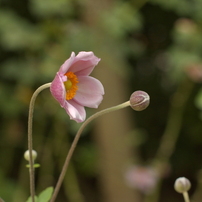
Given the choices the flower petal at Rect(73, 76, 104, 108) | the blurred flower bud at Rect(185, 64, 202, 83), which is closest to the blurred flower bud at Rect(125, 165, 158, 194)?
the blurred flower bud at Rect(185, 64, 202, 83)

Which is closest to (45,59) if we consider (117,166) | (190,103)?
(117,166)

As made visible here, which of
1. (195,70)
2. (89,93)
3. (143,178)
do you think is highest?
(89,93)

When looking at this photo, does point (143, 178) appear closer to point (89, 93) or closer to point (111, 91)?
point (111, 91)

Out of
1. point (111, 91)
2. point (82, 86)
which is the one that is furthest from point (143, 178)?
point (82, 86)

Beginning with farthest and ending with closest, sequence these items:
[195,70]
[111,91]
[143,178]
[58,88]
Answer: [111,91]
[143,178]
[195,70]
[58,88]

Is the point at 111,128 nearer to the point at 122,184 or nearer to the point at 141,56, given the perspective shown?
the point at 122,184

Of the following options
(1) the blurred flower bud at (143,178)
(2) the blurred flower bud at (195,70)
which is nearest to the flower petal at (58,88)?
(2) the blurred flower bud at (195,70)

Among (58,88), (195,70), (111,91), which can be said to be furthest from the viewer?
(111,91)
